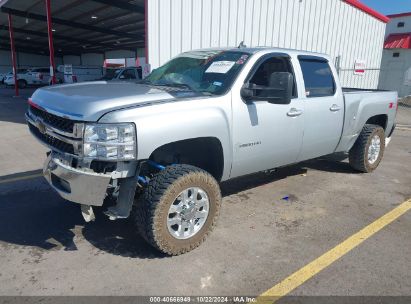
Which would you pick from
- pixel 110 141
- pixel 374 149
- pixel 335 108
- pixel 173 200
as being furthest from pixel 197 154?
pixel 374 149

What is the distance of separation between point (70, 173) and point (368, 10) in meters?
16.5

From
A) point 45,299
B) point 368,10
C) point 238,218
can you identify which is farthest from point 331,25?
point 45,299

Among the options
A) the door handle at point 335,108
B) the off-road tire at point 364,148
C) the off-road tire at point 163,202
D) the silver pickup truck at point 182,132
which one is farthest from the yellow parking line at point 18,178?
the off-road tire at point 364,148

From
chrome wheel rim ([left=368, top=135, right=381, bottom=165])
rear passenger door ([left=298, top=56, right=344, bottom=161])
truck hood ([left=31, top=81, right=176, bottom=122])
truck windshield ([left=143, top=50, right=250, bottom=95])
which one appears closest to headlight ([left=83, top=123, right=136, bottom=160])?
truck hood ([left=31, top=81, right=176, bottom=122])

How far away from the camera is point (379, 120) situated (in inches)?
251

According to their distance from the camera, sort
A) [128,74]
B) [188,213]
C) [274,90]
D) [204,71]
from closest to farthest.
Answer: [188,213] < [274,90] < [204,71] < [128,74]

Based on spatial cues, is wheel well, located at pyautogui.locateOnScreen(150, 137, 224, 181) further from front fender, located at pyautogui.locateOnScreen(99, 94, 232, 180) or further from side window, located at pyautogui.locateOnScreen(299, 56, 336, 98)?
side window, located at pyautogui.locateOnScreen(299, 56, 336, 98)

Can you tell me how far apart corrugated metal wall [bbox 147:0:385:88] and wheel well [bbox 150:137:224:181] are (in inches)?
209

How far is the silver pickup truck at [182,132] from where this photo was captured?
2.92m

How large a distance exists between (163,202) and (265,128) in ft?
4.87

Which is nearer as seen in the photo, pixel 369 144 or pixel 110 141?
pixel 110 141

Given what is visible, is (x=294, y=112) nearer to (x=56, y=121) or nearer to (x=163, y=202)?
(x=163, y=202)

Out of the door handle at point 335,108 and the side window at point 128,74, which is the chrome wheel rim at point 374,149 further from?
the side window at point 128,74

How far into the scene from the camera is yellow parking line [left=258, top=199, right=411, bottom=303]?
283 cm
